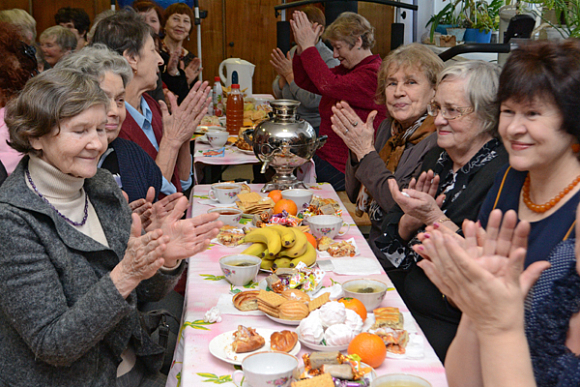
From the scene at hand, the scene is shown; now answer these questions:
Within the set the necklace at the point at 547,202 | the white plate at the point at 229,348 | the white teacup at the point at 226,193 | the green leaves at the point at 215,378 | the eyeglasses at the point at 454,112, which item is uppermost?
the eyeglasses at the point at 454,112

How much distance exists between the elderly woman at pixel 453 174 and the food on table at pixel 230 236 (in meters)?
0.56

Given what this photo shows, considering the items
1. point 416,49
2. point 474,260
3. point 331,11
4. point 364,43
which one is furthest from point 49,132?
point 331,11

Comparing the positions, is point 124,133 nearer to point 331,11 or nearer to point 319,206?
point 319,206

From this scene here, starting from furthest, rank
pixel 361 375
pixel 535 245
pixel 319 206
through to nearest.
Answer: pixel 319 206, pixel 535 245, pixel 361 375

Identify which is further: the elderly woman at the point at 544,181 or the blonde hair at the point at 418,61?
the blonde hair at the point at 418,61

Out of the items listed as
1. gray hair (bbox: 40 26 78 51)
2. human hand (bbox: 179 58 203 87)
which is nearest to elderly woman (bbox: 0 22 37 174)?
human hand (bbox: 179 58 203 87)

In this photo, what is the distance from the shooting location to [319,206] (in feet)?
7.31

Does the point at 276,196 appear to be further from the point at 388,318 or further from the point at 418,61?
the point at 388,318

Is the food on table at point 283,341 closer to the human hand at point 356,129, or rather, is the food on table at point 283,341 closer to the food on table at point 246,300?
the food on table at point 246,300

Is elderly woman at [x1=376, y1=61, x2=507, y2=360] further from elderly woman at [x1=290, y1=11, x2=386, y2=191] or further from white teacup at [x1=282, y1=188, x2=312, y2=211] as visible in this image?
elderly woman at [x1=290, y1=11, x2=386, y2=191]

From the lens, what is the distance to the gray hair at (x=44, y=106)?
4.43 ft

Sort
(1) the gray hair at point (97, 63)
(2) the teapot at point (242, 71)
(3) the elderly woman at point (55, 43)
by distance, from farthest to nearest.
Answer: (2) the teapot at point (242, 71), (3) the elderly woman at point (55, 43), (1) the gray hair at point (97, 63)

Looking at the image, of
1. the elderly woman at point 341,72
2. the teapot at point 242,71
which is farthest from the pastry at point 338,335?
the teapot at point 242,71

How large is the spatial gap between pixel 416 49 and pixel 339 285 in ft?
4.57
